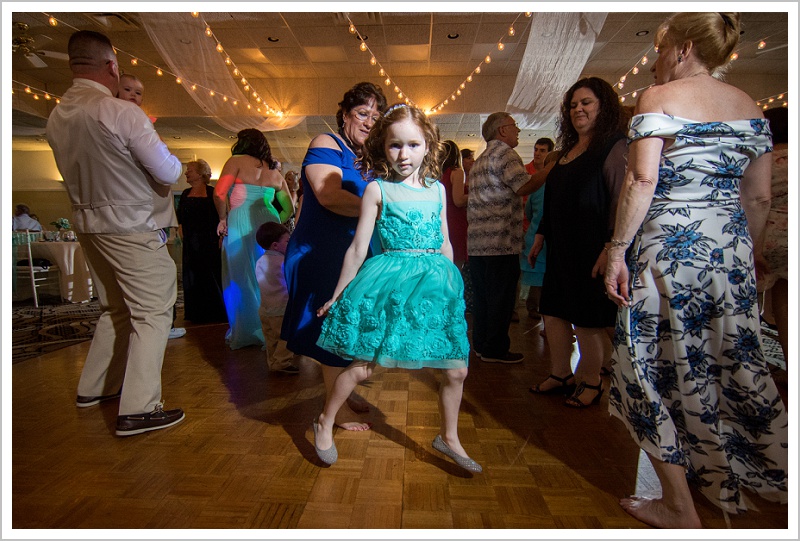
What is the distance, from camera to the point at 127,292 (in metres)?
2.02

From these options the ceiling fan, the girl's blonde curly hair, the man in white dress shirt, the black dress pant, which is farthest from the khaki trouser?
the ceiling fan

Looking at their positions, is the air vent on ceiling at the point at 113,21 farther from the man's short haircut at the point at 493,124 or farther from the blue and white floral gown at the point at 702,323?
the blue and white floral gown at the point at 702,323

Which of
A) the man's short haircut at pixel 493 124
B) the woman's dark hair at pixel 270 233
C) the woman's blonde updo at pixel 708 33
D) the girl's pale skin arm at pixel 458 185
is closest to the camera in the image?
the woman's blonde updo at pixel 708 33

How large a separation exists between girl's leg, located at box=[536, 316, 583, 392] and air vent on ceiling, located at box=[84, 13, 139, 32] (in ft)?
21.2

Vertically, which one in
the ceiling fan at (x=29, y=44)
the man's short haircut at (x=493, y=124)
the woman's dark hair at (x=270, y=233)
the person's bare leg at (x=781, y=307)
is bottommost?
the person's bare leg at (x=781, y=307)

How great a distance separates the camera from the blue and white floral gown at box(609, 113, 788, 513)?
1.28 metres

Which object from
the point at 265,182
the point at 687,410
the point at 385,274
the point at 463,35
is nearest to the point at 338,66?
the point at 463,35

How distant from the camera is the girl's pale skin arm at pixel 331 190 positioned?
1.73 m

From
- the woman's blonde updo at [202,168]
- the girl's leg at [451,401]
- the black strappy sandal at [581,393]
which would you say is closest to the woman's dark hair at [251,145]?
the woman's blonde updo at [202,168]

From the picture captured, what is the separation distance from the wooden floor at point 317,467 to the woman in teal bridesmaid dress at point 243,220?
0.92m

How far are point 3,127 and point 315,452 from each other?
154cm

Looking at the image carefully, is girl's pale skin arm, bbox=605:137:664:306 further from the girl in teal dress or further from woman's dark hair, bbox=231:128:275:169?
woman's dark hair, bbox=231:128:275:169

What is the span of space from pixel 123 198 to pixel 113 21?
5.79m

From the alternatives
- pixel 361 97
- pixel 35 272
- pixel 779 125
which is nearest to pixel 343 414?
pixel 361 97
